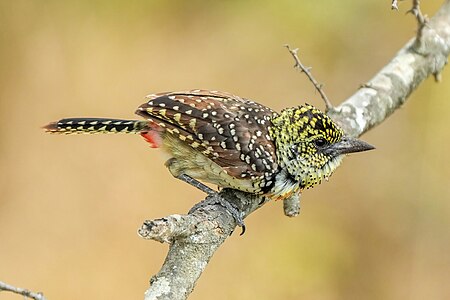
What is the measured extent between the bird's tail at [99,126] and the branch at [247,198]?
1.54 ft

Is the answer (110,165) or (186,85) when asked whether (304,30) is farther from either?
(110,165)

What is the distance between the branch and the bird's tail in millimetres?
470

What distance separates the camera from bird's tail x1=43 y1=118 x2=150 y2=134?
3131 mm

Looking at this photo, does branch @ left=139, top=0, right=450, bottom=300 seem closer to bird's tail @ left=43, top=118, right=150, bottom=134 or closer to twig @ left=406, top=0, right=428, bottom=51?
twig @ left=406, top=0, right=428, bottom=51

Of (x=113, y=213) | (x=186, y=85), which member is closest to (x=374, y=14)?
(x=186, y=85)

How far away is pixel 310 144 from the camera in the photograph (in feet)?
10.0

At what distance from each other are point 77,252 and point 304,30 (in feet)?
7.03

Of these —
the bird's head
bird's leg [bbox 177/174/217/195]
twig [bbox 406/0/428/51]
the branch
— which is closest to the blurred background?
the branch

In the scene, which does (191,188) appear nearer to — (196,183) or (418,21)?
(196,183)

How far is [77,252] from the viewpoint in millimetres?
4582

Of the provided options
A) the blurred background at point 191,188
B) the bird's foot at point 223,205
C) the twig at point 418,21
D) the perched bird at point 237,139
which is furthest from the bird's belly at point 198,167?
the blurred background at point 191,188

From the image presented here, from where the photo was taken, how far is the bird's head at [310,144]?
3.01 metres

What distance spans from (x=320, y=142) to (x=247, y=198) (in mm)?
386

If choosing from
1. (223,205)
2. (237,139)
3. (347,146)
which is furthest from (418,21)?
(223,205)
